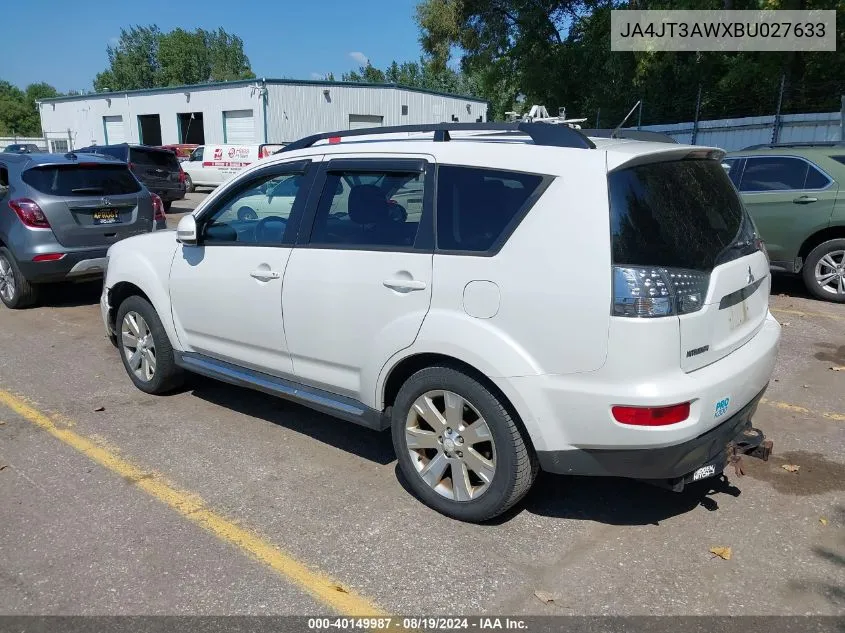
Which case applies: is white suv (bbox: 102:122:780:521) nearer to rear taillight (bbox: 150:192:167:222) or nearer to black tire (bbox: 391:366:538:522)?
black tire (bbox: 391:366:538:522)

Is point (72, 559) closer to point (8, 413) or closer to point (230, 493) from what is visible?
point (230, 493)

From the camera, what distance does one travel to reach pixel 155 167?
64.2ft

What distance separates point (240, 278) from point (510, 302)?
6.28 feet

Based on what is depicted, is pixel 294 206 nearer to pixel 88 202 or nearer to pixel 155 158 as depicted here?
pixel 88 202

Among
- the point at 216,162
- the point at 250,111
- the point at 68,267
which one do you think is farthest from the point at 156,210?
the point at 250,111

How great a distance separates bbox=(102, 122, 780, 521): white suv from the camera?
9.32ft

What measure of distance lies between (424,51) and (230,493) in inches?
1168

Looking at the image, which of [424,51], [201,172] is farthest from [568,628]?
[424,51]

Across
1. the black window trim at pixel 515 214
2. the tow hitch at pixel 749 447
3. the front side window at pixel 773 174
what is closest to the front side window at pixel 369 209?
the black window trim at pixel 515 214

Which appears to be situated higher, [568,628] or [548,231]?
[548,231]

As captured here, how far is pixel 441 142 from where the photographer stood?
3.45 metres

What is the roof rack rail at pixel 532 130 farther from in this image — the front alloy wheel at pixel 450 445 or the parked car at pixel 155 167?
the parked car at pixel 155 167

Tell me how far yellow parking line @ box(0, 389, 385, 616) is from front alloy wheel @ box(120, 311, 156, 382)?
712mm

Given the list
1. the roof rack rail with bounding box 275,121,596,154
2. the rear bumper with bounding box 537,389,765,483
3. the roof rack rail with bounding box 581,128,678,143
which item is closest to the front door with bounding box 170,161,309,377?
the roof rack rail with bounding box 275,121,596,154
